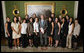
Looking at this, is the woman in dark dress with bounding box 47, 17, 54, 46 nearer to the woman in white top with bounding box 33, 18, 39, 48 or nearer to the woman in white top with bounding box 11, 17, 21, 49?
the woman in white top with bounding box 33, 18, 39, 48

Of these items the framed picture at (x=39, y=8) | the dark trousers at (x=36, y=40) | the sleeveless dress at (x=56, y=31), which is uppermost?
the framed picture at (x=39, y=8)

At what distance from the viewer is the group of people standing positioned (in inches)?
163

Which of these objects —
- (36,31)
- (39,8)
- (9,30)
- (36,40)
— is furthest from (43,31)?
(9,30)

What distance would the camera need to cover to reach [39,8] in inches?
161

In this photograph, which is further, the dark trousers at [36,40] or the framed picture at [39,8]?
the dark trousers at [36,40]

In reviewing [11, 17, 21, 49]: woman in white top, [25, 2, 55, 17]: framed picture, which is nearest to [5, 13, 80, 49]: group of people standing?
[11, 17, 21, 49]: woman in white top

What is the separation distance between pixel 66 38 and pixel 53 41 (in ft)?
1.35

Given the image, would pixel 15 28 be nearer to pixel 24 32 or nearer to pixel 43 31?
pixel 24 32

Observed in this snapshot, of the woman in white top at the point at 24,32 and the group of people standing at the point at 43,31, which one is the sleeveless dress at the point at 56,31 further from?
the woman in white top at the point at 24,32

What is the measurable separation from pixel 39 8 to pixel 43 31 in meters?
0.71

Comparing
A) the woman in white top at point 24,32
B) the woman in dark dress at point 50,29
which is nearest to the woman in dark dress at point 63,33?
the woman in dark dress at point 50,29

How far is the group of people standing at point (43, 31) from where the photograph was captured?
4.15 metres

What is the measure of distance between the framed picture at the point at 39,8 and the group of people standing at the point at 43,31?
0.12 metres

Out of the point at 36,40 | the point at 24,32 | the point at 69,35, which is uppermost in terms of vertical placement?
the point at 24,32
